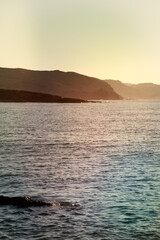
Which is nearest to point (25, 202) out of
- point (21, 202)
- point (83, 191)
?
point (21, 202)

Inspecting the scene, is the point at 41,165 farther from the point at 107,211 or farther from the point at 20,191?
the point at 107,211

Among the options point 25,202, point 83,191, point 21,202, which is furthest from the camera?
point 83,191

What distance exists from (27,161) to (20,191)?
14.7 meters

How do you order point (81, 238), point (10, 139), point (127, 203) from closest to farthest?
point (81, 238) → point (127, 203) → point (10, 139)

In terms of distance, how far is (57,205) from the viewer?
1161 inches

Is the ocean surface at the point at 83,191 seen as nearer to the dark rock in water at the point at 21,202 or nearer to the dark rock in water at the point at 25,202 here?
the dark rock in water at the point at 25,202

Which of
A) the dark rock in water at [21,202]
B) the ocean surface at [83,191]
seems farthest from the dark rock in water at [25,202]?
the ocean surface at [83,191]

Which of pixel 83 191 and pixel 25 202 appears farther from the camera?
pixel 83 191

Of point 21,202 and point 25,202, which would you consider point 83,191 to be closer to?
point 25,202

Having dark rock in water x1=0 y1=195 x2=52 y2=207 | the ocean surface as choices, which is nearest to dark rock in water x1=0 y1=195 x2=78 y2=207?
dark rock in water x1=0 y1=195 x2=52 y2=207

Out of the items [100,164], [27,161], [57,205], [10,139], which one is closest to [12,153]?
[27,161]

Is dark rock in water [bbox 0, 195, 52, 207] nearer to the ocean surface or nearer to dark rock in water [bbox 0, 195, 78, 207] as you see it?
dark rock in water [bbox 0, 195, 78, 207]

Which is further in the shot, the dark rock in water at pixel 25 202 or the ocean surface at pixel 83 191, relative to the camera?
the dark rock in water at pixel 25 202

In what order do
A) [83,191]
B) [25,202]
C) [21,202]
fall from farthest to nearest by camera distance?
[83,191] < [21,202] < [25,202]
